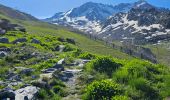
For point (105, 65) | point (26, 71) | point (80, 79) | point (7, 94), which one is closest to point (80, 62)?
point (105, 65)

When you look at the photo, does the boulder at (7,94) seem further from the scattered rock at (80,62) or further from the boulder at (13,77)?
the scattered rock at (80,62)

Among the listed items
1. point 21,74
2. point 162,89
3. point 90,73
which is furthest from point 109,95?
point 21,74

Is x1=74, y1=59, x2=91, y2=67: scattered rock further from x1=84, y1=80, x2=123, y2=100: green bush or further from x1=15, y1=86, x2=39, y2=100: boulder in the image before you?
x1=84, y1=80, x2=123, y2=100: green bush

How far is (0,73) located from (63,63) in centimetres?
545

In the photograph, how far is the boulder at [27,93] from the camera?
20234 millimetres

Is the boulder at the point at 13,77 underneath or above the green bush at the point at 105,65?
underneath

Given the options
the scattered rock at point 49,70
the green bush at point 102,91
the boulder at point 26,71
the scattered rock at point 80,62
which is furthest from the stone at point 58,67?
the green bush at point 102,91

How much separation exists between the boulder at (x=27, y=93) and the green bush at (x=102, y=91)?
286cm

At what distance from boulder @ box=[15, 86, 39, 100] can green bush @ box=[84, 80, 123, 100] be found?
286 centimetres

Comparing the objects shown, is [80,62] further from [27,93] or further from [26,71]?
[27,93]

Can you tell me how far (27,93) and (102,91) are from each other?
13.5ft

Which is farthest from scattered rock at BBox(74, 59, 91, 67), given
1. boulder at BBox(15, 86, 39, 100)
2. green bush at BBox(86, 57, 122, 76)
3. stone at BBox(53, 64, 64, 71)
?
boulder at BBox(15, 86, 39, 100)

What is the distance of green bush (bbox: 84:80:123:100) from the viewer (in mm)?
20172

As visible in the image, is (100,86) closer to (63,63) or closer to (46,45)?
(63,63)
